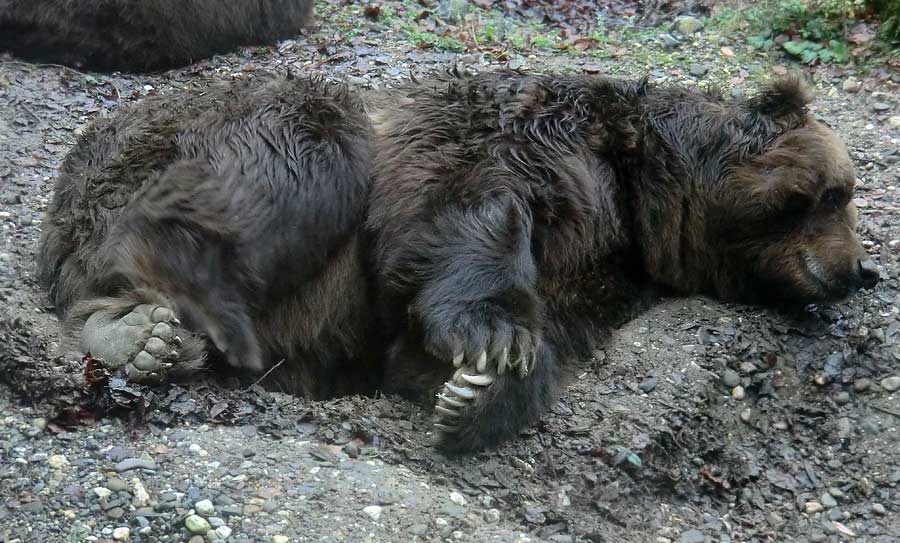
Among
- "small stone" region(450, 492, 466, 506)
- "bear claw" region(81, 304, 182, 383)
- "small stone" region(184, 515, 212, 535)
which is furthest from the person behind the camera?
"bear claw" region(81, 304, 182, 383)

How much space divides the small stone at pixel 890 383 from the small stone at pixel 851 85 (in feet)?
11.1

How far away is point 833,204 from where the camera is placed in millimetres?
5297

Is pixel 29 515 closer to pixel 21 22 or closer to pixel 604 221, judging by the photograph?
pixel 604 221

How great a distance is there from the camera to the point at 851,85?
25.7 ft

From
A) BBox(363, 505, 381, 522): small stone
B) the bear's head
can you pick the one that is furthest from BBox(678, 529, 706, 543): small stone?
the bear's head

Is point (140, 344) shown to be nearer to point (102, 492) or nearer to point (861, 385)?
point (102, 492)

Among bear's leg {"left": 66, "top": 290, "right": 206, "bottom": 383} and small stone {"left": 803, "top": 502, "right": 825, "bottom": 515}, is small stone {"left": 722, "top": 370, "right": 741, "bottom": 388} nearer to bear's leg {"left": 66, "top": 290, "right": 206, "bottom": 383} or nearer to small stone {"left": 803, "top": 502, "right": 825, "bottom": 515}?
small stone {"left": 803, "top": 502, "right": 825, "bottom": 515}

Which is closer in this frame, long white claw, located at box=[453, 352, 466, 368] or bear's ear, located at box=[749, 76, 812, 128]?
long white claw, located at box=[453, 352, 466, 368]

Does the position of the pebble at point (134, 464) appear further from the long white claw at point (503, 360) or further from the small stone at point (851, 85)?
the small stone at point (851, 85)

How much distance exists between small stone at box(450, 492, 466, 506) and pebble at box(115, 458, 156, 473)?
1170 mm

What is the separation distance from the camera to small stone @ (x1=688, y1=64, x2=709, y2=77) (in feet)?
26.6

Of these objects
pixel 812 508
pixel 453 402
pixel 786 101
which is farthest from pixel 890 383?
pixel 453 402

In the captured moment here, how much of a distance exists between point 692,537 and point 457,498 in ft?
3.32

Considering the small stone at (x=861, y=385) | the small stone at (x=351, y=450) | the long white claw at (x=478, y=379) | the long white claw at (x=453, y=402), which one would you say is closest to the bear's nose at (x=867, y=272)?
the small stone at (x=861, y=385)
